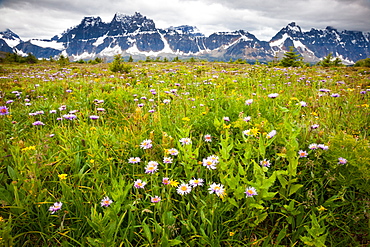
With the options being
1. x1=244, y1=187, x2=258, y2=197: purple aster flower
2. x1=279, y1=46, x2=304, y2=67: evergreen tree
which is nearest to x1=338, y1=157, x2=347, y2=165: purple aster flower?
x1=244, y1=187, x2=258, y2=197: purple aster flower

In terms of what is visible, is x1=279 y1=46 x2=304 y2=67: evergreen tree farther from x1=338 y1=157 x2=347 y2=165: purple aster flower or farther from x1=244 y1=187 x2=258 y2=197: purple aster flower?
x1=244 y1=187 x2=258 y2=197: purple aster flower

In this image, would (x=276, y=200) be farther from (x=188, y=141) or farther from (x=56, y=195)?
(x=56, y=195)

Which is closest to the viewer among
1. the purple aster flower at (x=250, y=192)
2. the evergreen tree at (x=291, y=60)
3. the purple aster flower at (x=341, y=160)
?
the purple aster flower at (x=250, y=192)

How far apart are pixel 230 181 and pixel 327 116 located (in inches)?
103

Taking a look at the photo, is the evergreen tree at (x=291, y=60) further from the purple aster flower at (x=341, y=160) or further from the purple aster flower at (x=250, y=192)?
the purple aster flower at (x=250, y=192)

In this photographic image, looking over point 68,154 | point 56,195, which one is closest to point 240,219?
point 56,195

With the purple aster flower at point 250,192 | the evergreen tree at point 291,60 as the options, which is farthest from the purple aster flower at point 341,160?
the evergreen tree at point 291,60

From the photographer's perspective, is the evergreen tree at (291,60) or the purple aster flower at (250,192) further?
the evergreen tree at (291,60)

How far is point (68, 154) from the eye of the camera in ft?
7.49

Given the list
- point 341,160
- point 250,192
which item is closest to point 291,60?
point 341,160

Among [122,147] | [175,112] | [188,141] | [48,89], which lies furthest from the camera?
[48,89]

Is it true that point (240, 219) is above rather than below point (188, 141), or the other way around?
below

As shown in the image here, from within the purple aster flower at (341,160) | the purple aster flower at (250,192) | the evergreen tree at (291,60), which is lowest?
the purple aster flower at (250,192)

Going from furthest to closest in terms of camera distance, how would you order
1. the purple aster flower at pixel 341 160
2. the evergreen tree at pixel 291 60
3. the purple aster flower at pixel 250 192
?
the evergreen tree at pixel 291 60
the purple aster flower at pixel 341 160
the purple aster flower at pixel 250 192
